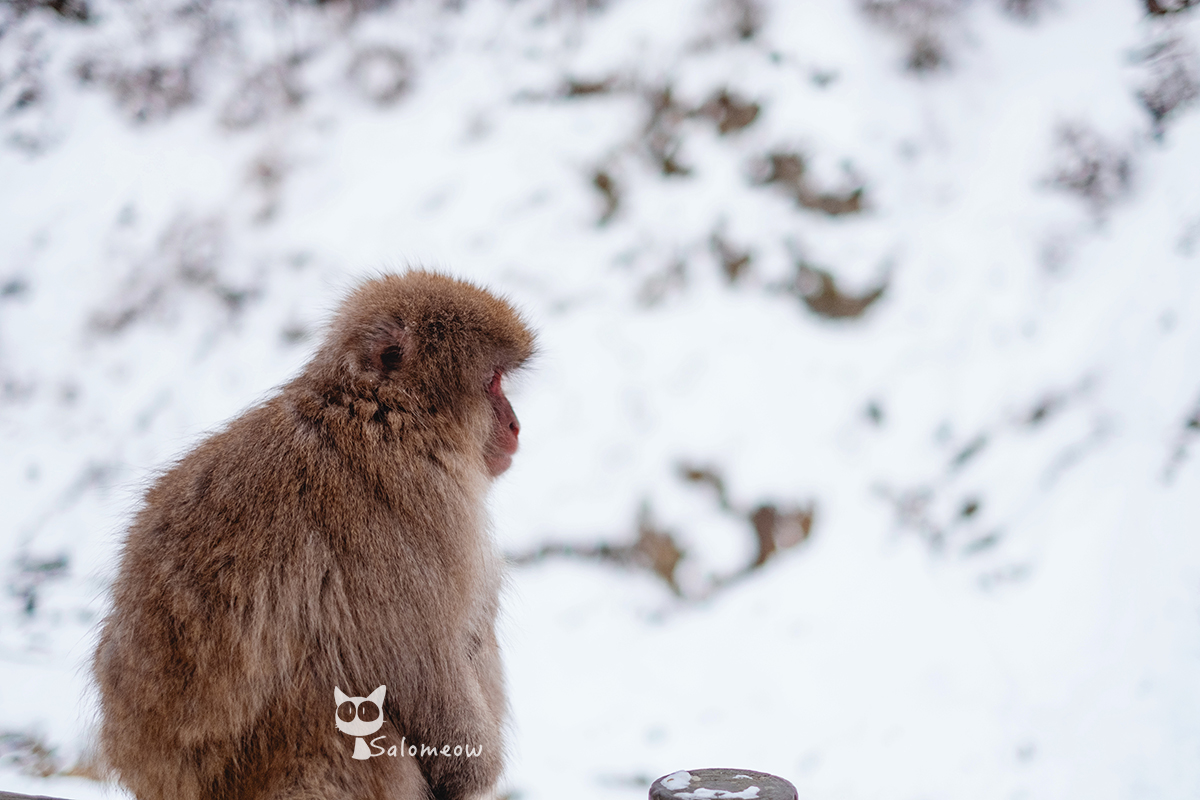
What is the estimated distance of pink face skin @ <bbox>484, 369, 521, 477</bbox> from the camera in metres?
1.80

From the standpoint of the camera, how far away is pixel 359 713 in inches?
59.2

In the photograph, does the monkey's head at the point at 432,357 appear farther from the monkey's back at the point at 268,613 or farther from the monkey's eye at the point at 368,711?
the monkey's eye at the point at 368,711

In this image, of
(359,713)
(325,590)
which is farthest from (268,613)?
(359,713)

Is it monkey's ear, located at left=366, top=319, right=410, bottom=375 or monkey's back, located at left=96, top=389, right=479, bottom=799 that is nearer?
monkey's back, located at left=96, top=389, right=479, bottom=799

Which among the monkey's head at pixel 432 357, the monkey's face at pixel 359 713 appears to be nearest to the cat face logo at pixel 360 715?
the monkey's face at pixel 359 713

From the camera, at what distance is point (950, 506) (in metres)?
3.44

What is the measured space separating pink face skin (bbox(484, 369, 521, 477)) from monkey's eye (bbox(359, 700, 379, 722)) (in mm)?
466

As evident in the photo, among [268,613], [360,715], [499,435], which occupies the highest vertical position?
[499,435]

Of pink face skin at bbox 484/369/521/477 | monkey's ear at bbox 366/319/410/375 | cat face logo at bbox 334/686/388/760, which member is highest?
monkey's ear at bbox 366/319/410/375

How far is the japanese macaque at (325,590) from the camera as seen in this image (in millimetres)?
1451

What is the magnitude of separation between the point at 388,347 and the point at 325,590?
17.4 inches

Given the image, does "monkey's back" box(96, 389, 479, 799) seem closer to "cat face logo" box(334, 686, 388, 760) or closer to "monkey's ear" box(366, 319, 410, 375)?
"cat face logo" box(334, 686, 388, 760)

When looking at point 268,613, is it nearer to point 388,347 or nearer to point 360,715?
point 360,715

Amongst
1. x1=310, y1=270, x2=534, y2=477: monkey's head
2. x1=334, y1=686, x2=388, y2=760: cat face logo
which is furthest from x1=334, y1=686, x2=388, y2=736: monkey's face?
x1=310, y1=270, x2=534, y2=477: monkey's head
